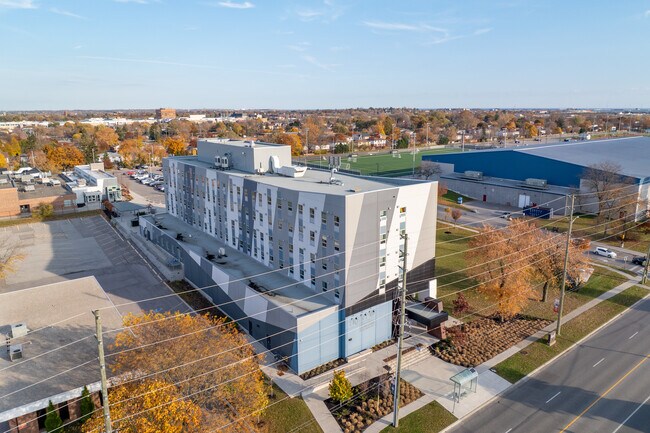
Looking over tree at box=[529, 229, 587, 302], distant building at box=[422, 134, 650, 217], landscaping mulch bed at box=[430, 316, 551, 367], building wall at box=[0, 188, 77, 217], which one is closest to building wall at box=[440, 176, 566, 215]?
distant building at box=[422, 134, 650, 217]

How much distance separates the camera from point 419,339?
31.8m

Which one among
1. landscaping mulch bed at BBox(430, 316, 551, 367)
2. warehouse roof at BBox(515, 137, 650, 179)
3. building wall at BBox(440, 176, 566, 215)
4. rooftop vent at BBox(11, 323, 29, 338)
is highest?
warehouse roof at BBox(515, 137, 650, 179)

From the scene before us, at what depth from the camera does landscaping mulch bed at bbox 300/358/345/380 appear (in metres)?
27.7

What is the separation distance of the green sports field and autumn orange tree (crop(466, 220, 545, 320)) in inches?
2143

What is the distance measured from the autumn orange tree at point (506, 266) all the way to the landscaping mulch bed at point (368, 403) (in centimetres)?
1113

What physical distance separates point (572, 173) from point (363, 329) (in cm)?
5574

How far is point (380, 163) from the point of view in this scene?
10975cm

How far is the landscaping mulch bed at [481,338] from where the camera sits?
29625 mm

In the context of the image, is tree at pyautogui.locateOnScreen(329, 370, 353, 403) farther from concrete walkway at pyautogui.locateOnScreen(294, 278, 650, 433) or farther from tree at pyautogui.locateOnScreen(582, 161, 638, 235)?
tree at pyautogui.locateOnScreen(582, 161, 638, 235)

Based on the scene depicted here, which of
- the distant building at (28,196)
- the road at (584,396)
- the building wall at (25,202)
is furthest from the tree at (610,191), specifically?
the distant building at (28,196)

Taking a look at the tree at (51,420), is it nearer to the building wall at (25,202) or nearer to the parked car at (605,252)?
the parked car at (605,252)

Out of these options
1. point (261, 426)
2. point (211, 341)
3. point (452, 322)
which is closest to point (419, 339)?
point (452, 322)

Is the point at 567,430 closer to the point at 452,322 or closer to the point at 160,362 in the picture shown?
the point at 452,322

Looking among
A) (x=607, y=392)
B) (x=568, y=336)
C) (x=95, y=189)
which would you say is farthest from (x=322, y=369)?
(x=95, y=189)
